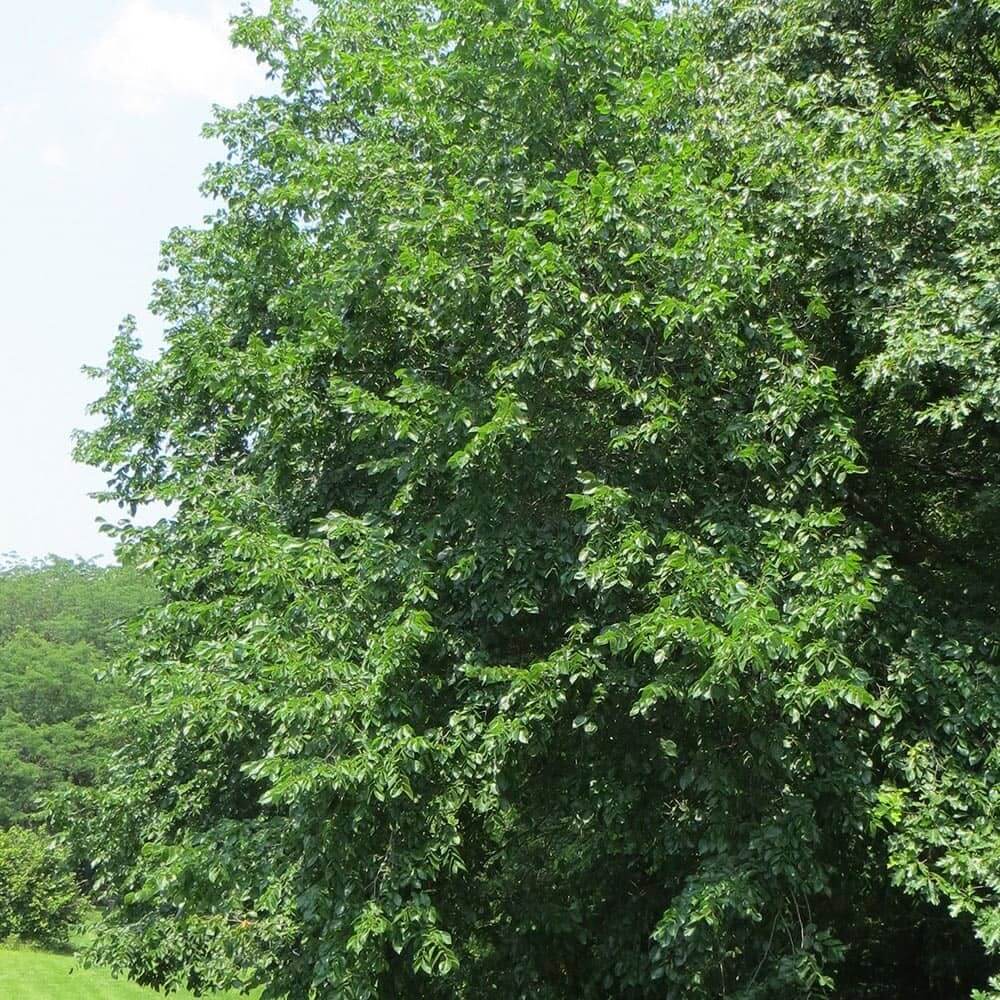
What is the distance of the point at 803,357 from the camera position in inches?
273

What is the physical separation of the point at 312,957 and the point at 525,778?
191 centimetres

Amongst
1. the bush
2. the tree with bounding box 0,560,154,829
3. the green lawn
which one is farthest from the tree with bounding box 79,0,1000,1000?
the tree with bounding box 0,560,154,829

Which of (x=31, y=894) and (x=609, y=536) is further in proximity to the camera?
(x=31, y=894)

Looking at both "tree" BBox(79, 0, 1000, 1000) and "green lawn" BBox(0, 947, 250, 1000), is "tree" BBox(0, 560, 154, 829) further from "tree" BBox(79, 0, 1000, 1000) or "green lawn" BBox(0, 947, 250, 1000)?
"tree" BBox(79, 0, 1000, 1000)

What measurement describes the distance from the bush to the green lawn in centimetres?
82

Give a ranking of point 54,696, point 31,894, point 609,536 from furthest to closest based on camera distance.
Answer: point 54,696 → point 31,894 → point 609,536

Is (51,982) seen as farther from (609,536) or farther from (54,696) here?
(54,696)

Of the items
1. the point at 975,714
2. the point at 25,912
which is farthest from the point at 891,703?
the point at 25,912

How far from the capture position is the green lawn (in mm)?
20562

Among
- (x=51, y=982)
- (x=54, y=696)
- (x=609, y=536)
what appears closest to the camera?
(x=609, y=536)

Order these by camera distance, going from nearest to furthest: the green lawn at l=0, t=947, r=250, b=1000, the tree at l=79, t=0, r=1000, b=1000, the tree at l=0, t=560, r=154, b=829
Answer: the tree at l=79, t=0, r=1000, b=1000 < the green lawn at l=0, t=947, r=250, b=1000 < the tree at l=0, t=560, r=154, b=829

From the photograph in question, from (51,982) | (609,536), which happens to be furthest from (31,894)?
(609,536)

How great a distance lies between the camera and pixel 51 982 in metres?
21.9

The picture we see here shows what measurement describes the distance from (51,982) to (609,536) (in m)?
20.6
